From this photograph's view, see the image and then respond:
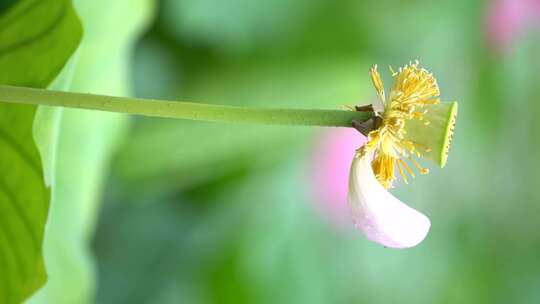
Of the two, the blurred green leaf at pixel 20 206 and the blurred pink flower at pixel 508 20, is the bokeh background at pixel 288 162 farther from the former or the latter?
the blurred green leaf at pixel 20 206

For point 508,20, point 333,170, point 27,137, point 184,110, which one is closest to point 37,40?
point 27,137

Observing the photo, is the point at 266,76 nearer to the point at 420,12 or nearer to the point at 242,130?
the point at 242,130

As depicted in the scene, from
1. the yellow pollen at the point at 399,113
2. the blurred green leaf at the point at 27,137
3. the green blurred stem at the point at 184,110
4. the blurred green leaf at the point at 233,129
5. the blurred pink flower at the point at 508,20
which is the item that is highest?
the blurred pink flower at the point at 508,20

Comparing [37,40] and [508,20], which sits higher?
[508,20]

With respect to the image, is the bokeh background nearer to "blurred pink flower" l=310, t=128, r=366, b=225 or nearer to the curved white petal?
"blurred pink flower" l=310, t=128, r=366, b=225

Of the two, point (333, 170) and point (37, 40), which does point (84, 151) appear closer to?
point (37, 40)

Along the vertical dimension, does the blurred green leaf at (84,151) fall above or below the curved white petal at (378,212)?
below

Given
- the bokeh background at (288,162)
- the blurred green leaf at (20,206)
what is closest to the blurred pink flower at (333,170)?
the bokeh background at (288,162)

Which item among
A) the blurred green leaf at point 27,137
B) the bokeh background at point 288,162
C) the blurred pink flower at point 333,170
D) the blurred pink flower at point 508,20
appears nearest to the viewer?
the blurred green leaf at point 27,137
